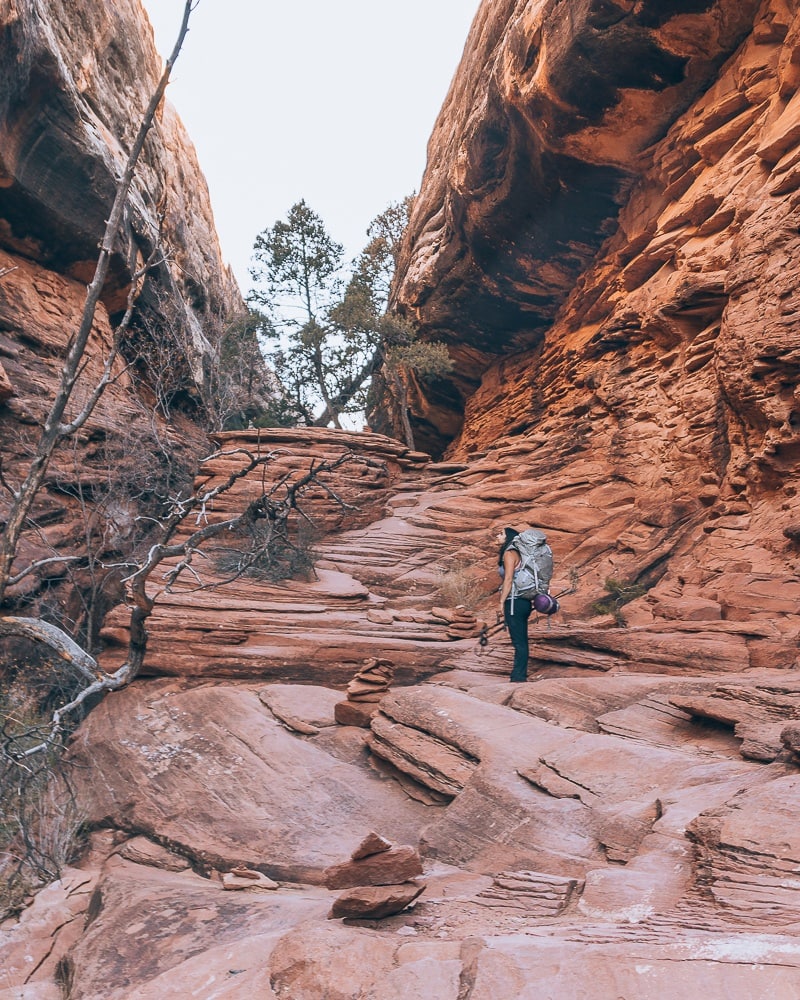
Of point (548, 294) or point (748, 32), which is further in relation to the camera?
point (548, 294)

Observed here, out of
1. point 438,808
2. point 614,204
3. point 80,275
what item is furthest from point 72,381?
point 80,275

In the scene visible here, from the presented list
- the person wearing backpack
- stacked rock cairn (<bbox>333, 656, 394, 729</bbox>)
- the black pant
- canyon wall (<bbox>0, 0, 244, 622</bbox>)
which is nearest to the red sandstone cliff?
stacked rock cairn (<bbox>333, 656, 394, 729</bbox>)

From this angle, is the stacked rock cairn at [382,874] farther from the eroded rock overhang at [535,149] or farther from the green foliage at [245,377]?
the green foliage at [245,377]

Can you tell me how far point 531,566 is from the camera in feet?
29.4

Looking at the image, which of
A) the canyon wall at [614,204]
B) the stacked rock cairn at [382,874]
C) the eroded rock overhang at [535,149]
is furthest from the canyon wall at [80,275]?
the stacked rock cairn at [382,874]

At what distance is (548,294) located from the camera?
1962 centimetres

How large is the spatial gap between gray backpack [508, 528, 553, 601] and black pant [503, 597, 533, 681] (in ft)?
0.30

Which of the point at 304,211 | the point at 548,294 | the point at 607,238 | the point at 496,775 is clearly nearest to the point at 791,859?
the point at 496,775

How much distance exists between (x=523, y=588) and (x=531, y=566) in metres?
0.29

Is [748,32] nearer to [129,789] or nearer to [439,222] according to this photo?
[439,222]

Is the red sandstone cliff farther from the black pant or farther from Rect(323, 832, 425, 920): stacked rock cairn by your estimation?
the black pant

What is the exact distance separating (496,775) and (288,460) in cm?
1070

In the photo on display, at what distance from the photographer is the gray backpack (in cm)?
887

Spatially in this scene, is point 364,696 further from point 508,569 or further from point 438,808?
point 508,569
